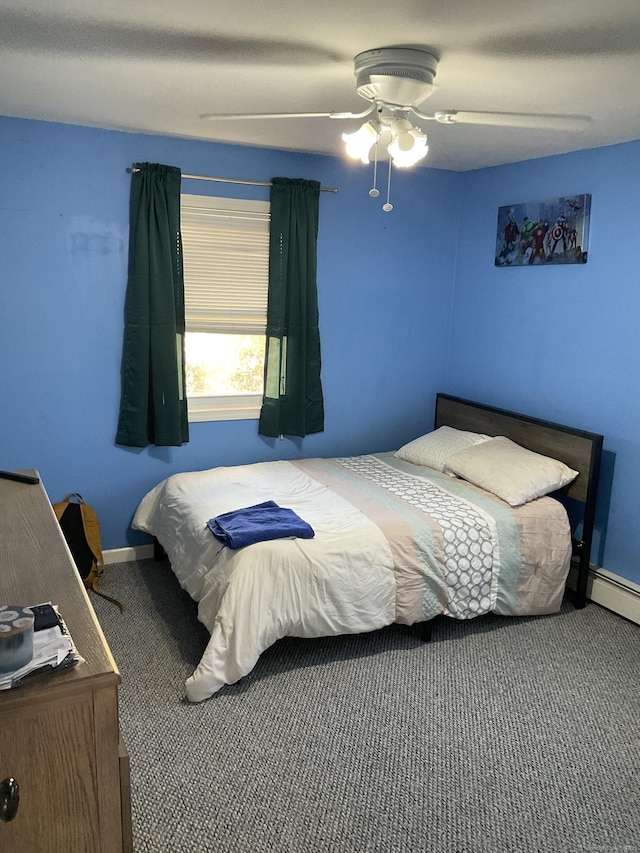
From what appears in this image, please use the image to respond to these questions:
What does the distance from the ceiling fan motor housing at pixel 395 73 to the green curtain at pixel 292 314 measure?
165 centimetres

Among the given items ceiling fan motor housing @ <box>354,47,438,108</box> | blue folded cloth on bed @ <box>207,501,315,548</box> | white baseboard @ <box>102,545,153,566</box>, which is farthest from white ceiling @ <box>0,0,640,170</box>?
white baseboard @ <box>102,545,153,566</box>

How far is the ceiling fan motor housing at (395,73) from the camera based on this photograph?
7.14 ft

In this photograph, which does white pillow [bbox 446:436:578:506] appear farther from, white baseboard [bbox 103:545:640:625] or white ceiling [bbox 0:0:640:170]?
white ceiling [bbox 0:0:640:170]

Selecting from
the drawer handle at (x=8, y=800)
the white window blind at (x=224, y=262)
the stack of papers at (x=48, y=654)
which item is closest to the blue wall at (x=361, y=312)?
the white window blind at (x=224, y=262)

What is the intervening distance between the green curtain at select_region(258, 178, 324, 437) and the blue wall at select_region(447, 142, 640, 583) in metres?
1.11

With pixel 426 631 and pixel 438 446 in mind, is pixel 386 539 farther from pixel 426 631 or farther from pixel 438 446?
pixel 438 446

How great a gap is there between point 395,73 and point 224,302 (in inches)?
78.3

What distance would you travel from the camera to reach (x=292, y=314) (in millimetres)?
4086

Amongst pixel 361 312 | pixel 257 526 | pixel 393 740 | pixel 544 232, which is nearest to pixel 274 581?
pixel 257 526

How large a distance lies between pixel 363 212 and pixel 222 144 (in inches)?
A: 38.2

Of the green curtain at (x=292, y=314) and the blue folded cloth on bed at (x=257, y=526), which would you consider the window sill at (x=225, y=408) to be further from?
the blue folded cloth on bed at (x=257, y=526)

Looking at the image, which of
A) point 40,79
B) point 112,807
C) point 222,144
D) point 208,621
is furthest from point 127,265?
point 112,807

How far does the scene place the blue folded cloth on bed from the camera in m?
2.85

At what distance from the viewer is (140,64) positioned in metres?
2.37
